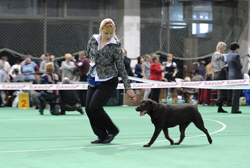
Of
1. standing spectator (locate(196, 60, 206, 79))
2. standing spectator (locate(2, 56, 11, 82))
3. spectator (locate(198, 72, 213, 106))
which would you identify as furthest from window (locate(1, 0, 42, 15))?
spectator (locate(198, 72, 213, 106))

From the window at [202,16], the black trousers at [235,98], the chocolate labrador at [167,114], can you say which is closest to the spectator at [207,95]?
the window at [202,16]

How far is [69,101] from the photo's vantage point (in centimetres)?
1224

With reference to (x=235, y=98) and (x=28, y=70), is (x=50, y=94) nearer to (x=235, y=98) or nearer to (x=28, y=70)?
(x=28, y=70)

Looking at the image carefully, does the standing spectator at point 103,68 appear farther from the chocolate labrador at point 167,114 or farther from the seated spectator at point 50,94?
the seated spectator at point 50,94

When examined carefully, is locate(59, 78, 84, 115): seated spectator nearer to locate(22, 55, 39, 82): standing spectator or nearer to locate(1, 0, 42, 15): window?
locate(22, 55, 39, 82): standing spectator

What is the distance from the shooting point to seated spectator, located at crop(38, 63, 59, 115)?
12.2 m

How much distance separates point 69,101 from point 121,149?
6364mm

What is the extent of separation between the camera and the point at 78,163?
5.02 meters

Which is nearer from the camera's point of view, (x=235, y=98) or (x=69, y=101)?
(x=235, y=98)

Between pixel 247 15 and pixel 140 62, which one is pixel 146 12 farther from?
pixel 247 15

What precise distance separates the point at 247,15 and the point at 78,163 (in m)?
15.8

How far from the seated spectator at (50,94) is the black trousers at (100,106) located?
567cm

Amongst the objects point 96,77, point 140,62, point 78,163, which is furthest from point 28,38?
point 78,163

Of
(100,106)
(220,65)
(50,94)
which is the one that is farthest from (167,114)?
(220,65)
